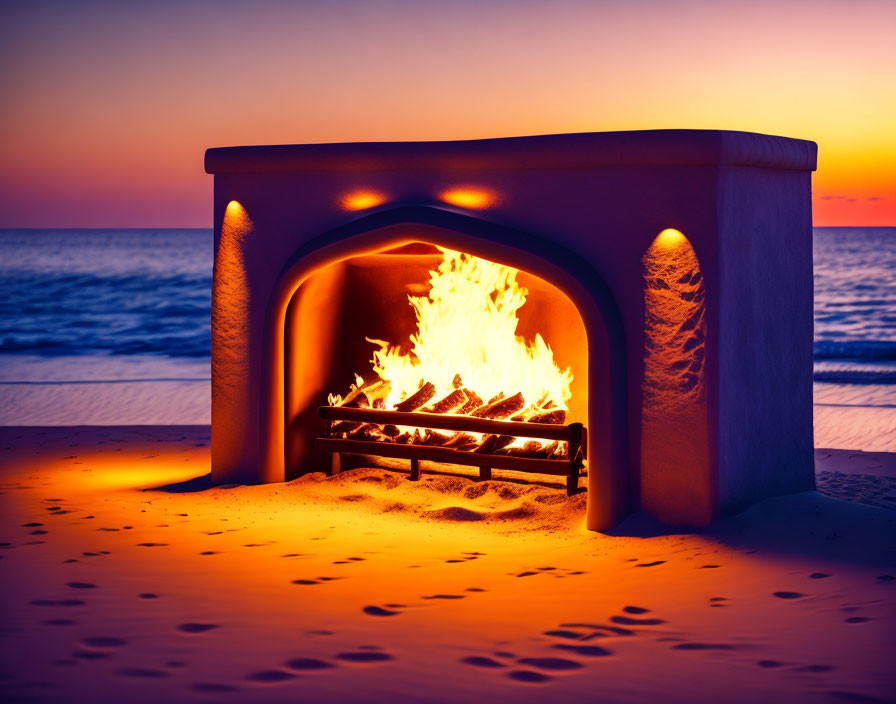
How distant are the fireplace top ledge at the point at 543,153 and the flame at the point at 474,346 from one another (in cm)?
97

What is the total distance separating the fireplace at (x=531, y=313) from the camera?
7039 mm

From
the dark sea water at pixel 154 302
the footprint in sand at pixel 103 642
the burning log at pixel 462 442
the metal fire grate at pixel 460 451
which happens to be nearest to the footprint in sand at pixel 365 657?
the footprint in sand at pixel 103 642

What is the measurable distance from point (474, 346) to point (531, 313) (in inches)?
21.2

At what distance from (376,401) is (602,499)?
8.41 feet

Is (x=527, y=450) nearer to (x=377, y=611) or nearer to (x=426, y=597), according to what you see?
(x=426, y=597)

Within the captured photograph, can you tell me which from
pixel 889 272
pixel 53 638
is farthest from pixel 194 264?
pixel 53 638

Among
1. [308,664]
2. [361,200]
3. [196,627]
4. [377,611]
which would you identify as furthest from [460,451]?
[308,664]

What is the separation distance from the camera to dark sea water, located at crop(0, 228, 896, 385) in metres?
26.1

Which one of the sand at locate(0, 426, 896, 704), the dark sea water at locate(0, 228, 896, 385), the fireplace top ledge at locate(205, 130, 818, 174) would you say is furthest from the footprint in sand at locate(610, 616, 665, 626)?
the dark sea water at locate(0, 228, 896, 385)

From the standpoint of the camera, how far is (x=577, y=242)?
7387 millimetres

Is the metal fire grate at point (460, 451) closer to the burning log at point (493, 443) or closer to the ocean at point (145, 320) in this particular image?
the burning log at point (493, 443)

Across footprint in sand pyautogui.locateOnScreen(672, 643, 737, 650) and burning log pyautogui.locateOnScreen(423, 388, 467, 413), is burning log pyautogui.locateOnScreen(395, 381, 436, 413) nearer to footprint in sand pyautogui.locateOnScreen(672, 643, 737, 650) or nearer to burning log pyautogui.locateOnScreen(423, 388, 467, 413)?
burning log pyautogui.locateOnScreen(423, 388, 467, 413)

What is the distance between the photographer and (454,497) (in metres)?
8.23

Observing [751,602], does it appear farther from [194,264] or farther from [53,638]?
[194,264]
